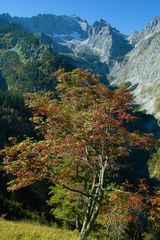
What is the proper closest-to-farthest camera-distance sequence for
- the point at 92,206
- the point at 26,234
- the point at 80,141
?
the point at 92,206 → the point at 80,141 → the point at 26,234

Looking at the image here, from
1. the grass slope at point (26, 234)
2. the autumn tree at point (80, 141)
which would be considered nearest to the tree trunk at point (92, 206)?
the autumn tree at point (80, 141)

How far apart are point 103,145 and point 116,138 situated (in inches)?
29.5

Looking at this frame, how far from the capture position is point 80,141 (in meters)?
17.0

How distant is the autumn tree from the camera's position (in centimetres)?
1600

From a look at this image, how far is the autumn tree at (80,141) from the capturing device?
16000 millimetres

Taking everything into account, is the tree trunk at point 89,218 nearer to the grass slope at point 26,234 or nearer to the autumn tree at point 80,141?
the autumn tree at point 80,141

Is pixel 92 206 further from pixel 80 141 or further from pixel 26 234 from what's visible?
pixel 26 234

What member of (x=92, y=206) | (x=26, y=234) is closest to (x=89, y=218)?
(x=92, y=206)

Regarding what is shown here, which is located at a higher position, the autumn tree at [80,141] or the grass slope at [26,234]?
the autumn tree at [80,141]

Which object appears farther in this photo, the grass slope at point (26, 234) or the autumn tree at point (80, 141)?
the grass slope at point (26, 234)

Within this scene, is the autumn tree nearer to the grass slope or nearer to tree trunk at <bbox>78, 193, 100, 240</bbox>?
tree trunk at <bbox>78, 193, 100, 240</bbox>

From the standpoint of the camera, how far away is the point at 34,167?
15852 millimetres

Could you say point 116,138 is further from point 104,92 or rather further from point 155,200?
point 155,200

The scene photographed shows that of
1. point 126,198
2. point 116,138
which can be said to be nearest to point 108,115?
point 116,138
